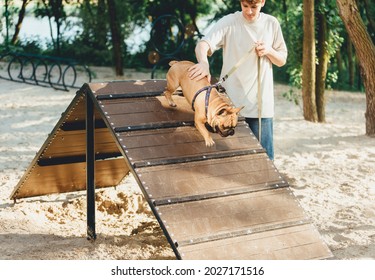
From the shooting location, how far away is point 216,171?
429cm

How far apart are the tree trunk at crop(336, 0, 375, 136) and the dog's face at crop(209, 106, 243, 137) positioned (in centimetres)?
527

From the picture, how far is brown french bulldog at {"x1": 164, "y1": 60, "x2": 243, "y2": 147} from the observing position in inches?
158

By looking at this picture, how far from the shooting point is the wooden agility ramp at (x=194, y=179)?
12.8ft

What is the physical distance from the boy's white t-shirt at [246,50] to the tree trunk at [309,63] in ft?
17.1

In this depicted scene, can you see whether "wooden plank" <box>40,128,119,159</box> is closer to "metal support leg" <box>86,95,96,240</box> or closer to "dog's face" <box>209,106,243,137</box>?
"metal support leg" <box>86,95,96,240</box>

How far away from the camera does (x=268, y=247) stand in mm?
3961

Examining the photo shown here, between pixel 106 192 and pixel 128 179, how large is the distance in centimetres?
65

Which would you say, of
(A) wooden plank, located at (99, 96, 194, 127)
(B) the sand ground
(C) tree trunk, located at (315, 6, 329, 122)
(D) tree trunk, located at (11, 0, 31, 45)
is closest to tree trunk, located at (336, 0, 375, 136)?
(B) the sand ground

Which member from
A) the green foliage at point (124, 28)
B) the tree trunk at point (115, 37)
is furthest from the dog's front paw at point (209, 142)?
the green foliage at point (124, 28)

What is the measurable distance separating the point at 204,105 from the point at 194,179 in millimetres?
473

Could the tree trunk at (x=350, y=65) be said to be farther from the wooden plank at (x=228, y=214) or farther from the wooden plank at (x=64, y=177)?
the wooden plank at (x=228, y=214)

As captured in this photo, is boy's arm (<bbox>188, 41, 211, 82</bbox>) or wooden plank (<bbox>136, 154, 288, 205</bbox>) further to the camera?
boy's arm (<bbox>188, 41, 211, 82</bbox>)

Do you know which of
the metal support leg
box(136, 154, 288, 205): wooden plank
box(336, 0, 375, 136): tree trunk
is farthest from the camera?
box(336, 0, 375, 136): tree trunk
